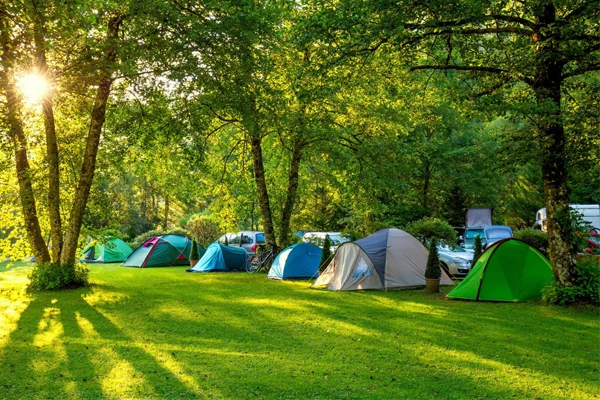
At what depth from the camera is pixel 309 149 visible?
17891mm

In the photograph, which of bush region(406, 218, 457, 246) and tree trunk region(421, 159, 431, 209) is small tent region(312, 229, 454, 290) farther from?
tree trunk region(421, 159, 431, 209)

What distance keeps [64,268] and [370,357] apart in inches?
405

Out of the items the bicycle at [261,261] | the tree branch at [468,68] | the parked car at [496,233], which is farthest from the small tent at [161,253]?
the tree branch at [468,68]

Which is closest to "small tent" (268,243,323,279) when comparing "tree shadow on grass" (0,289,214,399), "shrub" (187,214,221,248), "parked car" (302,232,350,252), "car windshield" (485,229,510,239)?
"parked car" (302,232,350,252)

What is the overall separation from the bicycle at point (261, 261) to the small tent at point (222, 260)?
18.4 inches

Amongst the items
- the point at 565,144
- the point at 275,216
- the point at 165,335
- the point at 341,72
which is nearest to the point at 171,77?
the point at 341,72

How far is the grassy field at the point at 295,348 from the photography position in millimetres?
5379

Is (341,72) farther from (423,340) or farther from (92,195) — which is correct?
(92,195)

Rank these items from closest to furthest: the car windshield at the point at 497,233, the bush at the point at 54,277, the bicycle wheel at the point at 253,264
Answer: the bush at the point at 54,277 → the bicycle wheel at the point at 253,264 → the car windshield at the point at 497,233

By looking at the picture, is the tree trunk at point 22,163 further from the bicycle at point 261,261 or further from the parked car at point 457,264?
the parked car at point 457,264

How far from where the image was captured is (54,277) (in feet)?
44.6

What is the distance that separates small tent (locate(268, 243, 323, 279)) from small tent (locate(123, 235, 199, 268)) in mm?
8030

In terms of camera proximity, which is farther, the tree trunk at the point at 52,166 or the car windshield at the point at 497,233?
the car windshield at the point at 497,233

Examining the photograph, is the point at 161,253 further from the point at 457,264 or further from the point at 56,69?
the point at 457,264
